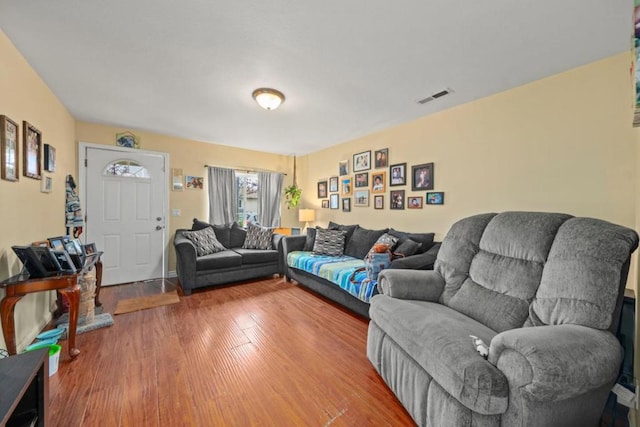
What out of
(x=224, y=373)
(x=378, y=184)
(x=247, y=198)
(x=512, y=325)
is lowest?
(x=224, y=373)

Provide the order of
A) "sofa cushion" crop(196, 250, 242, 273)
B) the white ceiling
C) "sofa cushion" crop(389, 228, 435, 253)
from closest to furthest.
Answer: the white ceiling < "sofa cushion" crop(389, 228, 435, 253) < "sofa cushion" crop(196, 250, 242, 273)

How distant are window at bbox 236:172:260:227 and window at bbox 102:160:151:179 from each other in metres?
1.50

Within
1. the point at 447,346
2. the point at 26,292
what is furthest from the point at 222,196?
the point at 447,346

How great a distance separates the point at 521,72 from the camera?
2189 mm

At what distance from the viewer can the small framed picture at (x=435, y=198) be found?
10.1 ft

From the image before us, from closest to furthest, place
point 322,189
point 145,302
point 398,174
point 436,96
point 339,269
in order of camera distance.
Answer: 1. point 436,96
2. point 339,269
3. point 145,302
4. point 398,174
5. point 322,189

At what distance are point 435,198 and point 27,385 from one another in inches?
135

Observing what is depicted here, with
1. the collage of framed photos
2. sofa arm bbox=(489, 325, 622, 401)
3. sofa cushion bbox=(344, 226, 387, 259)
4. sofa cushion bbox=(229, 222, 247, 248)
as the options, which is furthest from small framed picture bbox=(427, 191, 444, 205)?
sofa cushion bbox=(229, 222, 247, 248)

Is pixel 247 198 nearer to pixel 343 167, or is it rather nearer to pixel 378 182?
pixel 343 167

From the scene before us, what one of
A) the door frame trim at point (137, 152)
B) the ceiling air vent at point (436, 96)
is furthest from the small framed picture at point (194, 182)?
the ceiling air vent at point (436, 96)

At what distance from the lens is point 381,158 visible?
3805 millimetres

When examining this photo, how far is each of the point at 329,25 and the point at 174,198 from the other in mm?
3706

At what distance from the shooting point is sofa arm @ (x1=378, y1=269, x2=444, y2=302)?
184 centimetres

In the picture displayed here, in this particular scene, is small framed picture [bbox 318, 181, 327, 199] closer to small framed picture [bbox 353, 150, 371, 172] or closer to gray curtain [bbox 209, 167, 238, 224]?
small framed picture [bbox 353, 150, 371, 172]
